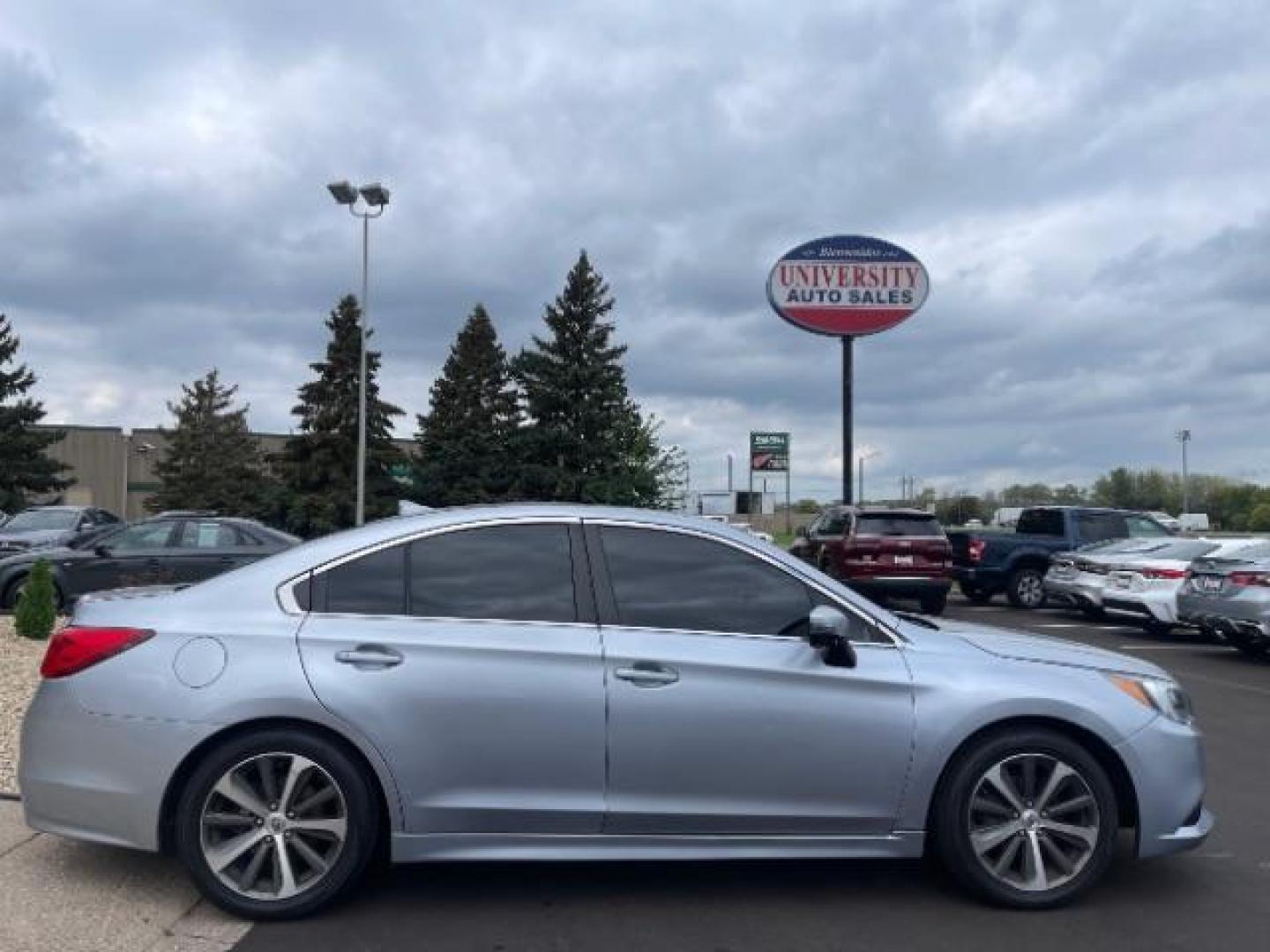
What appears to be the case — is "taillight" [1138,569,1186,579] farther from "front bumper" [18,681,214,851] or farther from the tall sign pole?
"front bumper" [18,681,214,851]

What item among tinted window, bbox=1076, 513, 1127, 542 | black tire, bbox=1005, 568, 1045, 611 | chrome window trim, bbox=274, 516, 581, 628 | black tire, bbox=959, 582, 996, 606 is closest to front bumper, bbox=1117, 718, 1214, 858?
chrome window trim, bbox=274, 516, 581, 628

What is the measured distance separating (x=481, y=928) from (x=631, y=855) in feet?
2.07

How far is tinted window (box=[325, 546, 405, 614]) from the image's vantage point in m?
4.88

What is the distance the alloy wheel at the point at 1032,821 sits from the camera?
492cm

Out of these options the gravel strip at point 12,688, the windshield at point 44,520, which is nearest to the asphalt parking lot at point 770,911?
the gravel strip at point 12,688

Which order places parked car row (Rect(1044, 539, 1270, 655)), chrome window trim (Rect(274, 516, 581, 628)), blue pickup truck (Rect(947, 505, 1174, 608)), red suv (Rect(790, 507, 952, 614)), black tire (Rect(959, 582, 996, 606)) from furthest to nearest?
black tire (Rect(959, 582, 996, 606)), blue pickup truck (Rect(947, 505, 1174, 608)), red suv (Rect(790, 507, 952, 614)), parked car row (Rect(1044, 539, 1270, 655)), chrome window trim (Rect(274, 516, 581, 628))

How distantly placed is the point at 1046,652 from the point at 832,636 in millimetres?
1106

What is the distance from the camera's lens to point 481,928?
15.3 feet

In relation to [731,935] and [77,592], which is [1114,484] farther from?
[731,935]

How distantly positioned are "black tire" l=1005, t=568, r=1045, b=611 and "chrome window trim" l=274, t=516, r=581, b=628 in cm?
1730

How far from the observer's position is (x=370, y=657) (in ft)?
15.5

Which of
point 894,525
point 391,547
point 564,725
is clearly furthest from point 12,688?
point 894,525

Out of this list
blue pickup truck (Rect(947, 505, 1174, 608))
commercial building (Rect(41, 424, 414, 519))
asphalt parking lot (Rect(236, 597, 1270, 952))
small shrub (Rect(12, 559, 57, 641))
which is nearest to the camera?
asphalt parking lot (Rect(236, 597, 1270, 952))

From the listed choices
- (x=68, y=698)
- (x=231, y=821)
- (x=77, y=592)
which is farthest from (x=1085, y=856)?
(x=77, y=592)
